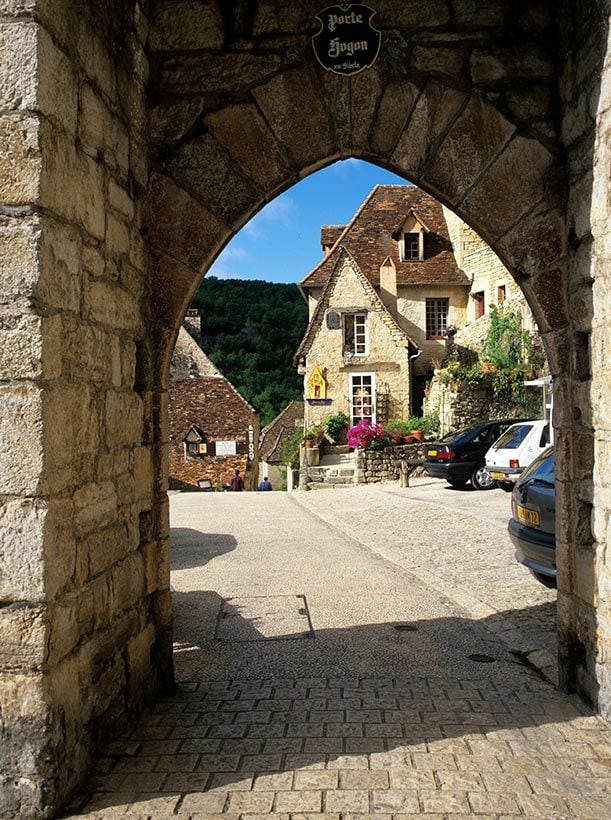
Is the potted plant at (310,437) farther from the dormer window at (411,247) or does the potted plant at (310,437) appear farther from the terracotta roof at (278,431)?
the terracotta roof at (278,431)

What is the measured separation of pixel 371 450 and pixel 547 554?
1514 cm

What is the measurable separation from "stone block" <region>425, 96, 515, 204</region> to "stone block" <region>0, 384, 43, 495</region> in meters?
2.39

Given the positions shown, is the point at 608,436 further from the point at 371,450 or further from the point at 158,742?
the point at 371,450

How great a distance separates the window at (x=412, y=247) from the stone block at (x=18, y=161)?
87.2 ft

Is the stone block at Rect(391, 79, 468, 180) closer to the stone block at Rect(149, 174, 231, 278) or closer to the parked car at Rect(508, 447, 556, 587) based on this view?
the stone block at Rect(149, 174, 231, 278)

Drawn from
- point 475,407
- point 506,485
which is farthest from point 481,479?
point 475,407

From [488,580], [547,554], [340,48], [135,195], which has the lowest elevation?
[488,580]

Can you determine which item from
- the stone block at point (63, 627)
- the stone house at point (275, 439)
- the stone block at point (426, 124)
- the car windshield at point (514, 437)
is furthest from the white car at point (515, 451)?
the stone house at point (275, 439)

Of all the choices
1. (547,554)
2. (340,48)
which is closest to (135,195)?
(340,48)

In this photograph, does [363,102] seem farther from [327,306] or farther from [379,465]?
[327,306]

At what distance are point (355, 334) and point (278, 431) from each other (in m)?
12.6

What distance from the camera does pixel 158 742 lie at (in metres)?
3.50

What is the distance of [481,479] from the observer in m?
16.6

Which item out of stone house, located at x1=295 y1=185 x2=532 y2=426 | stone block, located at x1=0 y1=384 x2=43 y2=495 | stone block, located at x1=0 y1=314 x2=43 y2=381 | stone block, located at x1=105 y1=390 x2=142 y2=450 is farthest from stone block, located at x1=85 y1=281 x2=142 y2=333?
stone house, located at x1=295 y1=185 x2=532 y2=426
